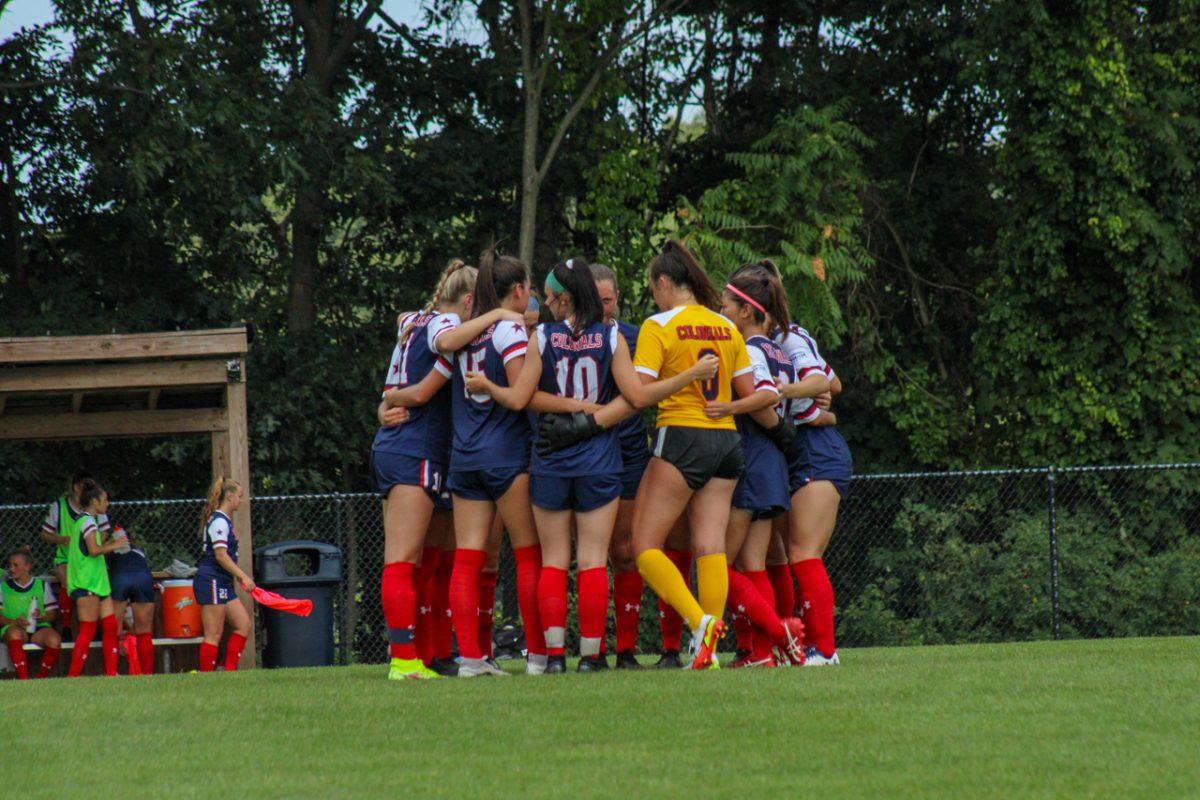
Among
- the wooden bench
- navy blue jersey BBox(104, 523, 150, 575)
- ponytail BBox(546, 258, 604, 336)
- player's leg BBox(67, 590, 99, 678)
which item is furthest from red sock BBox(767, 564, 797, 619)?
player's leg BBox(67, 590, 99, 678)

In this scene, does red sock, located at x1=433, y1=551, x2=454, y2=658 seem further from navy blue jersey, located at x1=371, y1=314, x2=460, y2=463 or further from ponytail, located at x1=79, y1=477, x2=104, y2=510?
ponytail, located at x1=79, y1=477, x2=104, y2=510

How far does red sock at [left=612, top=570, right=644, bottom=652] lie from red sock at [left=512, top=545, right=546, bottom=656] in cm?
55

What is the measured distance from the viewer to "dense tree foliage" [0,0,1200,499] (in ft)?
63.6

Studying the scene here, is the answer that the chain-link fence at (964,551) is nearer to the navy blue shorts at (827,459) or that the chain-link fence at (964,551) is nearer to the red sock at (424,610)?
the red sock at (424,610)

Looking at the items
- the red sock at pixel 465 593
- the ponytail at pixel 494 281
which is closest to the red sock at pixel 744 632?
the red sock at pixel 465 593

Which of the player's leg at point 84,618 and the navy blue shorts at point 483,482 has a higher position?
the navy blue shorts at point 483,482

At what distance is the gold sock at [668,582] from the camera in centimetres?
768

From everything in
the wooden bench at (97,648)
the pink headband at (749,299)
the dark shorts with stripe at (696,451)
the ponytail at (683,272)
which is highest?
the ponytail at (683,272)

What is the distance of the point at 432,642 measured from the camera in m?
8.52

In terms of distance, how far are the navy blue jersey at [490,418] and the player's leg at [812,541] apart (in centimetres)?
151

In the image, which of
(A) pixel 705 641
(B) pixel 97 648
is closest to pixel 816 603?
(A) pixel 705 641

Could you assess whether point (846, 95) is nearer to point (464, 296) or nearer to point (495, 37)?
point (495, 37)

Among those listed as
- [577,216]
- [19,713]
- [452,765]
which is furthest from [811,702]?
[577,216]

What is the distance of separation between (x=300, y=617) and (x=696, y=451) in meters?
6.20
